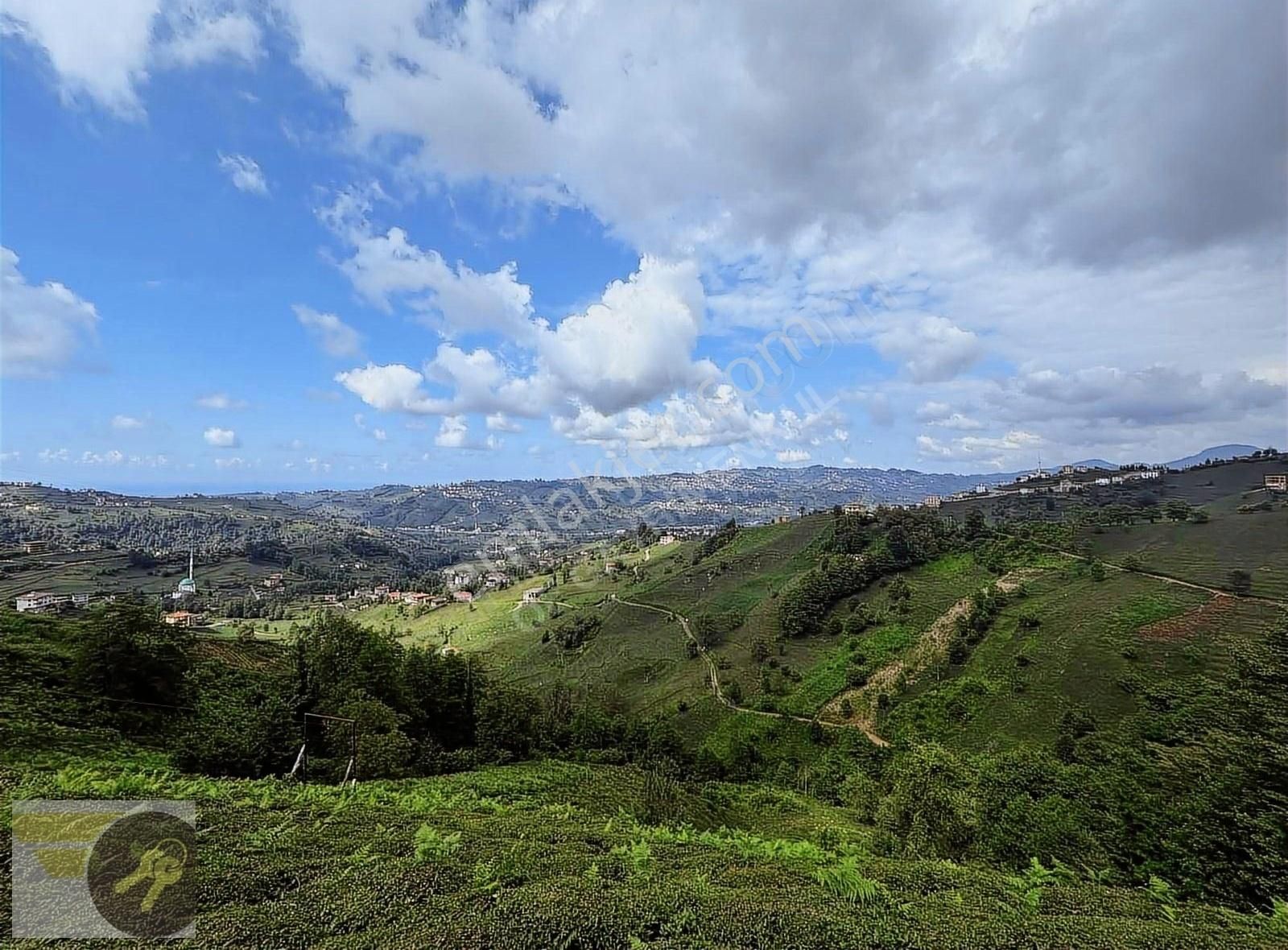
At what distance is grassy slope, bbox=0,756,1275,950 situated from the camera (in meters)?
5.78

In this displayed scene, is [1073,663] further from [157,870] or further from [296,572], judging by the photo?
[296,572]

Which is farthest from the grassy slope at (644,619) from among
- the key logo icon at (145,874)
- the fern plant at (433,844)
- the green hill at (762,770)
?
the key logo icon at (145,874)

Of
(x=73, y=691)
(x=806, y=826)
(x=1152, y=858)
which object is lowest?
(x=806, y=826)

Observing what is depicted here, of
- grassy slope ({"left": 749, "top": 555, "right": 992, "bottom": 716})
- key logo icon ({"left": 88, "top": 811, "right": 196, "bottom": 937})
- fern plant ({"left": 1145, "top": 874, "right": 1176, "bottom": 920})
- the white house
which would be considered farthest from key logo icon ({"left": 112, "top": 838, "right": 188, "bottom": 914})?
the white house

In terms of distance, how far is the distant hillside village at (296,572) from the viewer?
61.0 metres

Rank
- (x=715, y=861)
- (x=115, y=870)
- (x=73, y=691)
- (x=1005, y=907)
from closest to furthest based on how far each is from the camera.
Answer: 1. (x=115, y=870)
2. (x=1005, y=907)
3. (x=715, y=861)
4. (x=73, y=691)

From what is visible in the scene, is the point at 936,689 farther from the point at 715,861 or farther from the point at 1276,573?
the point at 715,861

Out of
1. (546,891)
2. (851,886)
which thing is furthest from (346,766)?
(851,886)

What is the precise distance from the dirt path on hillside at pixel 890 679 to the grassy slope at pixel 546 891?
1298 inches

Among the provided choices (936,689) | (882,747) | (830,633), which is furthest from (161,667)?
(830,633)

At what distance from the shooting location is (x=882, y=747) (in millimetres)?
34906

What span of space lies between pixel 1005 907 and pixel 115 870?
10822mm

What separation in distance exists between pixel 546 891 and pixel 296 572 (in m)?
121

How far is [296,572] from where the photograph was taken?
10662 cm
